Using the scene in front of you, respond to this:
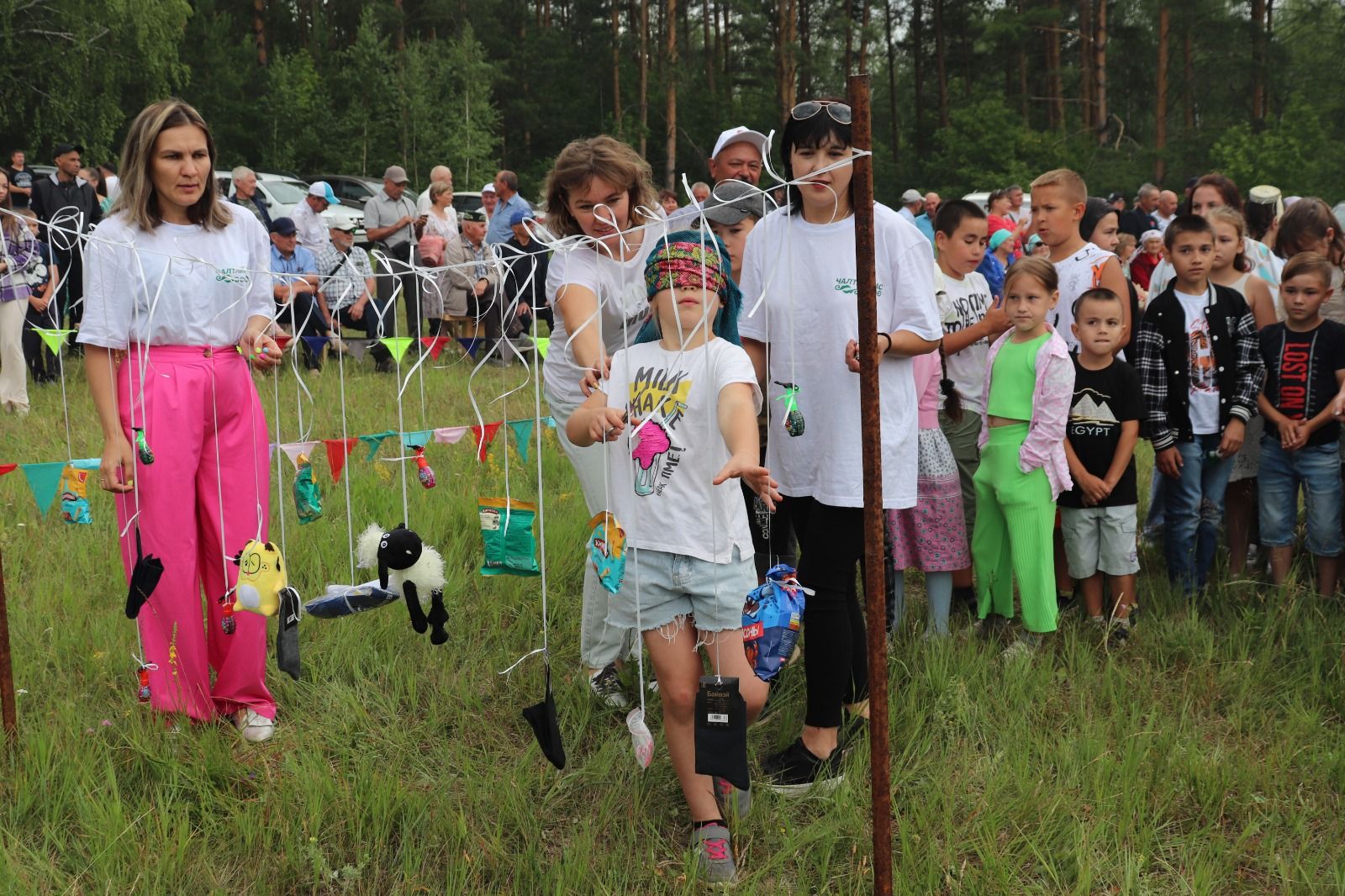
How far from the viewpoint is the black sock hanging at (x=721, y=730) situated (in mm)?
2609

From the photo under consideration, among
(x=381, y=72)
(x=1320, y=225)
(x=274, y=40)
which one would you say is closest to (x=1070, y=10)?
(x=381, y=72)

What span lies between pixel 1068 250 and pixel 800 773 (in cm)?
254

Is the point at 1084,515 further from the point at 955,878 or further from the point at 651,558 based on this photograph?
the point at 651,558

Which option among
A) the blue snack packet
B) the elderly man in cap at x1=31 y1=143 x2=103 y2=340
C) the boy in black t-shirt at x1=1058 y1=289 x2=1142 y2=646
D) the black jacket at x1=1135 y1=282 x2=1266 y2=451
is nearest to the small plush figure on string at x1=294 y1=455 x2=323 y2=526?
the blue snack packet

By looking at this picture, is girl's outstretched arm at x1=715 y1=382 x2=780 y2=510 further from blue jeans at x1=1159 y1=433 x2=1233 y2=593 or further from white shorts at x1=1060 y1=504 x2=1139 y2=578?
blue jeans at x1=1159 y1=433 x2=1233 y2=593

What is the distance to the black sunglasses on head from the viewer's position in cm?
305

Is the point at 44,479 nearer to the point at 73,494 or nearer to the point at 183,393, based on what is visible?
the point at 73,494

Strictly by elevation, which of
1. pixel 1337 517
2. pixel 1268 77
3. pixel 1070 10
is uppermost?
pixel 1070 10

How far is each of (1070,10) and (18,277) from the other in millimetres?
32599

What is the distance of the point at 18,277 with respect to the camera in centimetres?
800

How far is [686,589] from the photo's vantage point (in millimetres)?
2865

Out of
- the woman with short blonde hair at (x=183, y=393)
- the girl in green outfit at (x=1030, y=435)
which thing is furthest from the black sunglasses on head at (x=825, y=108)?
the woman with short blonde hair at (x=183, y=393)

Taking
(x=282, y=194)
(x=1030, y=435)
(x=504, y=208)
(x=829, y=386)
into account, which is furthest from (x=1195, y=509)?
(x=282, y=194)

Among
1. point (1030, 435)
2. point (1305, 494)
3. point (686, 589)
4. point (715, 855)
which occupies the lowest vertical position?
point (715, 855)
